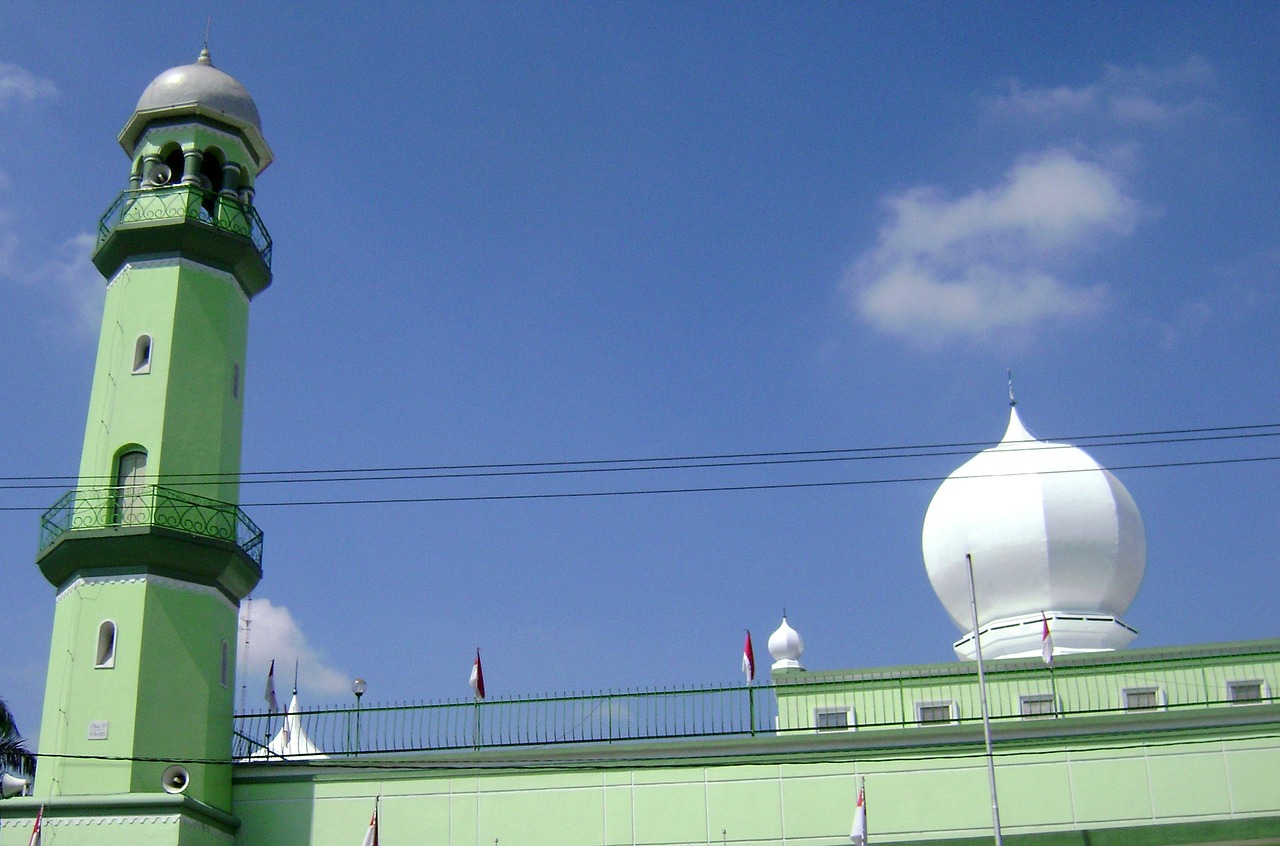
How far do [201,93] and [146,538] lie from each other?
960 cm

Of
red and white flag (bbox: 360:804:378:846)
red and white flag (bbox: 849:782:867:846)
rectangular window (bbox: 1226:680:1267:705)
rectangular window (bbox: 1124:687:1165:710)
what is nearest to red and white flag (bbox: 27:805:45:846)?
red and white flag (bbox: 360:804:378:846)

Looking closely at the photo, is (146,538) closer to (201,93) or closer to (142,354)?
(142,354)

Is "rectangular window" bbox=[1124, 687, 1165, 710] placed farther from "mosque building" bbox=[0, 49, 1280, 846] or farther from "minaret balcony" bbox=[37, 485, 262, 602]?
"minaret balcony" bbox=[37, 485, 262, 602]

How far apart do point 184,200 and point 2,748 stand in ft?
54.1

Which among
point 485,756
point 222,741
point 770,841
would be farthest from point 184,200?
point 770,841

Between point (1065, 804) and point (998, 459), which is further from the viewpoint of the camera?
point (998, 459)

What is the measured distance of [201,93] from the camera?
30.2m

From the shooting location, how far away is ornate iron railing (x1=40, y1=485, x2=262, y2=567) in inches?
1064

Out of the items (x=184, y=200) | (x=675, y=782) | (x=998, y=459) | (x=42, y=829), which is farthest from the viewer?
(x=998, y=459)

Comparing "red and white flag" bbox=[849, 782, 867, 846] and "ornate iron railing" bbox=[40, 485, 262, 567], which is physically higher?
"ornate iron railing" bbox=[40, 485, 262, 567]

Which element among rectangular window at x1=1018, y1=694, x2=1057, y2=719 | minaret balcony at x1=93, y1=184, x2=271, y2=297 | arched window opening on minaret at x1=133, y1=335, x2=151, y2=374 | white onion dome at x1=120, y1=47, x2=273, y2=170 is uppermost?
white onion dome at x1=120, y1=47, x2=273, y2=170

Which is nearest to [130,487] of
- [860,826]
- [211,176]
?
[211,176]

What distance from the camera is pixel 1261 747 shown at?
2591 cm

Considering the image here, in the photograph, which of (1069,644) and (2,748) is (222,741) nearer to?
(2,748)
